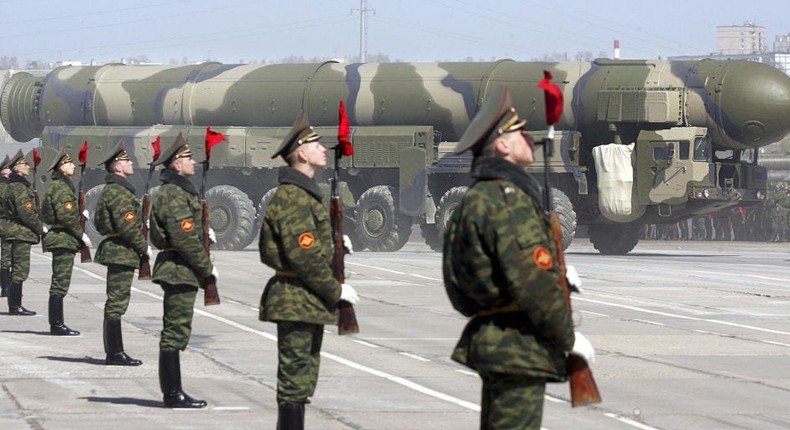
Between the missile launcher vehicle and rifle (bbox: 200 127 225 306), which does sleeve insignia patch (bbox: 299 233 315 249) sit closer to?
rifle (bbox: 200 127 225 306)

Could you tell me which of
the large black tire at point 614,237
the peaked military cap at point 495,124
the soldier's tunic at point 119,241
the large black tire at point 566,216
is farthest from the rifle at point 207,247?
the large black tire at point 614,237

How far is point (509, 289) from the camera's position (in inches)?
246

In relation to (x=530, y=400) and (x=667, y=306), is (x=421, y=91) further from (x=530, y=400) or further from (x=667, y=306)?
(x=530, y=400)

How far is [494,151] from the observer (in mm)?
6590

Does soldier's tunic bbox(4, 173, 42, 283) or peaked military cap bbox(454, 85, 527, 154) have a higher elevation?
peaked military cap bbox(454, 85, 527, 154)

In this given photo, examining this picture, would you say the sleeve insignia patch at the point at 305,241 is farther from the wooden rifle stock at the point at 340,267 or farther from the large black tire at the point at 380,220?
the large black tire at the point at 380,220

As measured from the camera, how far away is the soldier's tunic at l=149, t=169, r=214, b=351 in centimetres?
1106

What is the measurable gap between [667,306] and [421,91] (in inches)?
618

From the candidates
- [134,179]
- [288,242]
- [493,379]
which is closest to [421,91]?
[134,179]

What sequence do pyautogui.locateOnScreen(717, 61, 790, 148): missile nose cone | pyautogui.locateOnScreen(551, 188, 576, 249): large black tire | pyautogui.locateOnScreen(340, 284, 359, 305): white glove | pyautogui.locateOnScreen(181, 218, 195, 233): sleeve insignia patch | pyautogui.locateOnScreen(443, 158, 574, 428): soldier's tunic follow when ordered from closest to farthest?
pyautogui.locateOnScreen(443, 158, 574, 428): soldier's tunic < pyautogui.locateOnScreen(340, 284, 359, 305): white glove < pyautogui.locateOnScreen(181, 218, 195, 233): sleeve insignia patch < pyautogui.locateOnScreen(717, 61, 790, 148): missile nose cone < pyautogui.locateOnScreen(551, 188, 576, 249): large black tire

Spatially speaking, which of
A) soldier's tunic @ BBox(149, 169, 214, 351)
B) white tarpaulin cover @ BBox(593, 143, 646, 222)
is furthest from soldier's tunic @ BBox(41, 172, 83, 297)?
white tarpaulin cover @ BBox(593, 143, 646, 222)

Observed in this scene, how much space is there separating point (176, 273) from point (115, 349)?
2.90 metres

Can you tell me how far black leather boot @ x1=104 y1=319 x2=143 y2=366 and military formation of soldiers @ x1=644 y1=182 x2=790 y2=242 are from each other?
3806cm

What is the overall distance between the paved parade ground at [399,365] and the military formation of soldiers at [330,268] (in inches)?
29.1
